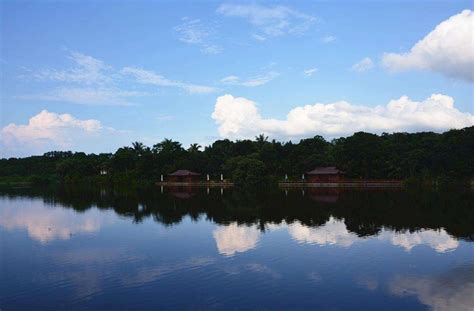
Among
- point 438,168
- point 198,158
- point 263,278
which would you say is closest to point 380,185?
point 438,168

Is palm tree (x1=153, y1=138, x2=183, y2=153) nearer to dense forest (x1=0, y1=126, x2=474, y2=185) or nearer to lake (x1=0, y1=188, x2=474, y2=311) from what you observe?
dense forest (x1=0, y1=126, x2=474, y2=185)

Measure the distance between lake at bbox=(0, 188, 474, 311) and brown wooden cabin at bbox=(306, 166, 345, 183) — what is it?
30.3 m

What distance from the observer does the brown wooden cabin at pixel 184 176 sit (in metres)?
67.5

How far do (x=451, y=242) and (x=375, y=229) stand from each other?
396 centimetres

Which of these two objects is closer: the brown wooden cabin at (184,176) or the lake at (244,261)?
the lake at (244,261)

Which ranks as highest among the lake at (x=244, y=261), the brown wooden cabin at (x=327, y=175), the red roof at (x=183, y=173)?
the red roof at (x=183, y=173)

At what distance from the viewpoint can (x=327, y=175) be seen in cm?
5809

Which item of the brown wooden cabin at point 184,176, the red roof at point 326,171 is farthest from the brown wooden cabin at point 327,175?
the brown wooden cabin at point 184,176

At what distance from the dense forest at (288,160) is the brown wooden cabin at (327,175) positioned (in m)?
1.19

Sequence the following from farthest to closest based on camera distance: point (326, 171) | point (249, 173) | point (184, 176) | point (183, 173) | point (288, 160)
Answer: point (184, 176) → point (183, 173) → point (288, 160) → point (249, 173) → point (326, 171)

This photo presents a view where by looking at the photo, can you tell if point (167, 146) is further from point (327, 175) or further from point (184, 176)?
point (327, 175)

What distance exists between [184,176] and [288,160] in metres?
17.4

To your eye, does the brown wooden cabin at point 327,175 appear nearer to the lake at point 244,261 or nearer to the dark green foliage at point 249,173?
the dark green foliage at point 249,173

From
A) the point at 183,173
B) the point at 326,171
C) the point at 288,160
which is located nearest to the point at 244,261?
the point at 326,171
